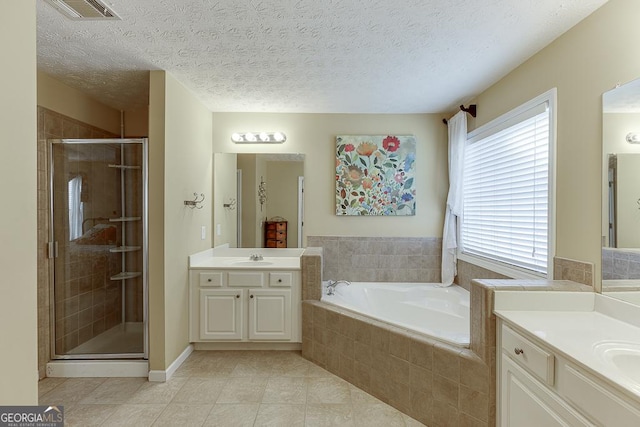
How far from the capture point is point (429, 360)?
2.05 metres

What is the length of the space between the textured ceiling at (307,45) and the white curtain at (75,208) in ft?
2.93

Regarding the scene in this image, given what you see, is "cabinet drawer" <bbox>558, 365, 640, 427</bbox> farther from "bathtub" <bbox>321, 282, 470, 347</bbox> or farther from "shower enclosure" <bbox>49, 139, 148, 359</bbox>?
"shower enclosure" <bbox>49, 139, 148, 359</bbox>

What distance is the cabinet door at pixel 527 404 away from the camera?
1.26 metres

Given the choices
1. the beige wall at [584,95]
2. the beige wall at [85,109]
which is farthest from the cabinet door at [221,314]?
the beige wall at [584,95]

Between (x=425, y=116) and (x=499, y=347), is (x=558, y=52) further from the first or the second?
(x=499, y=347)

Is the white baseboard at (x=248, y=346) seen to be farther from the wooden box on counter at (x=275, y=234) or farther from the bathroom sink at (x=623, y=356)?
the bathroom sink at (x=623, y=356)

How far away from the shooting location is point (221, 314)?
309 centimetres

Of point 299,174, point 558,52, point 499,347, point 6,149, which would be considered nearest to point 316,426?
point 499,347

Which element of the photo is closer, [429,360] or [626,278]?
[626,278]

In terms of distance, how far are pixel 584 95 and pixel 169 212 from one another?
117 inches

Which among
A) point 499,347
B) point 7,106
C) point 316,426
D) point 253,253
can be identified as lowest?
point 316,426

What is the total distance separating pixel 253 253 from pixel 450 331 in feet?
7.13

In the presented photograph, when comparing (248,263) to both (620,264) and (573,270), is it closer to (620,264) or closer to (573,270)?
(573,270)

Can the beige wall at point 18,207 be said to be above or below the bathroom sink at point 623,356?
above
